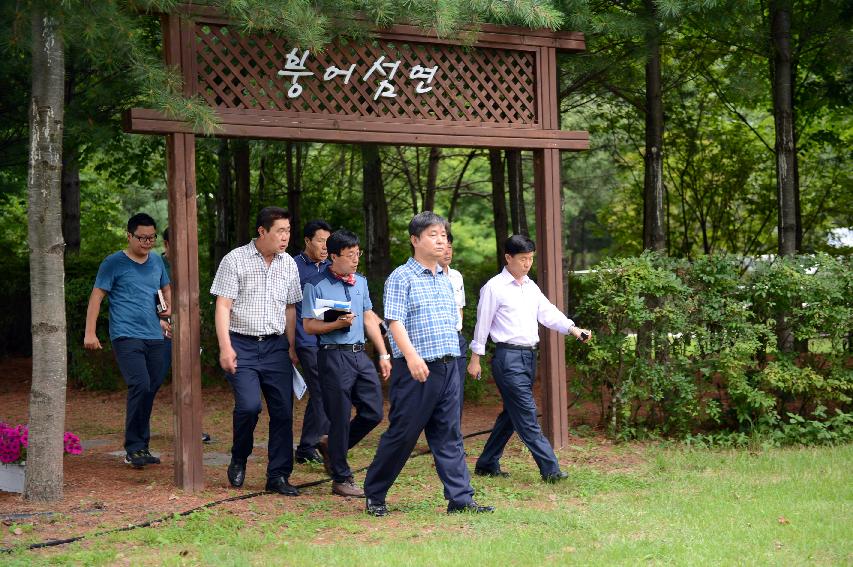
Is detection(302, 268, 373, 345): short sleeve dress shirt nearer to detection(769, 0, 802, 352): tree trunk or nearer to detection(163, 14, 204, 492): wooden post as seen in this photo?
detection(163, 14, 204, 492): wooden post

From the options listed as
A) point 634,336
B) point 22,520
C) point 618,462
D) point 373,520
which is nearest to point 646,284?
point 634,336

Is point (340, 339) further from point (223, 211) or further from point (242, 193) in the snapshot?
point (223, 211)

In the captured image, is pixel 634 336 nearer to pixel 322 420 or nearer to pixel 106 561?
pixel 322 420

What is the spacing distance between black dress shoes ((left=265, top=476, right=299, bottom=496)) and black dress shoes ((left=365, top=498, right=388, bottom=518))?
31.2 inches

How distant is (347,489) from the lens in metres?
6.62

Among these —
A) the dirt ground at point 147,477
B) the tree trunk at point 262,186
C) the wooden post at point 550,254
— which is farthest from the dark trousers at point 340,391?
the tree trunk at point 262,186

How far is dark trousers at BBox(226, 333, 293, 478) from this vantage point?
21.5ft

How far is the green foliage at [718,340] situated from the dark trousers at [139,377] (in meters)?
3.55

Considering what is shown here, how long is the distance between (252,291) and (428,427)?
156 cm

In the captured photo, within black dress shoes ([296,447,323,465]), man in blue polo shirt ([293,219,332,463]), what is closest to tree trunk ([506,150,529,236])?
man in blue polo shirt ([293,219,332,463])

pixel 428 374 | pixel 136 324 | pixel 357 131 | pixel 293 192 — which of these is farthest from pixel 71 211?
pixel 428 374

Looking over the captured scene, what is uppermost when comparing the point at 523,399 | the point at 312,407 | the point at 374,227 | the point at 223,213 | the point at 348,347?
the point at 223,213

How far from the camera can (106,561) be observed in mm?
5031

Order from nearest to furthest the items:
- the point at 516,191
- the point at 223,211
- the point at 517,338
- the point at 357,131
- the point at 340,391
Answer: the point at 340,391
the point at 517,338
the point at 357,131
the point at 516,191
the point at 223,211
